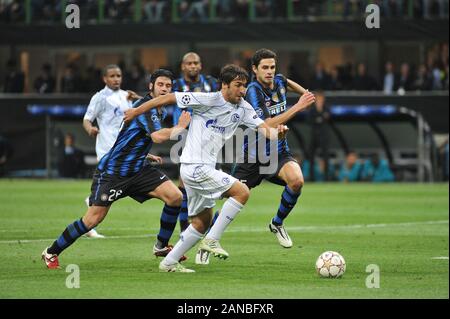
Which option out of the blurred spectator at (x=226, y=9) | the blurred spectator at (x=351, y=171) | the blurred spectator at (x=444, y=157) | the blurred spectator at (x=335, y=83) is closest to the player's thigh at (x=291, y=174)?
the blurred spectator at (x=444, y=157)

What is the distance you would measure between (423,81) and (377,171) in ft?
9.86

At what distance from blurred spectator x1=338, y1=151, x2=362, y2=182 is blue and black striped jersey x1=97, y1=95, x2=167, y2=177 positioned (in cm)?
1867

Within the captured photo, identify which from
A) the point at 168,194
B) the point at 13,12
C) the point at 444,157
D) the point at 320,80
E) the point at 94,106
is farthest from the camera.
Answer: the point at 13,12

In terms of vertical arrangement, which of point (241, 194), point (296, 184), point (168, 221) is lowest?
point (168, 221)

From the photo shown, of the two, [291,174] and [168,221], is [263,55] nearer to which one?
[291,174]

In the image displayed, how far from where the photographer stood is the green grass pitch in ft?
34.7

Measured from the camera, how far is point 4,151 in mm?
31766

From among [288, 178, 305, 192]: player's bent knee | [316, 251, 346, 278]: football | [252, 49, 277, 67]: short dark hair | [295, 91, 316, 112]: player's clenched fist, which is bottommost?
[316, 251, 346, 278]: football

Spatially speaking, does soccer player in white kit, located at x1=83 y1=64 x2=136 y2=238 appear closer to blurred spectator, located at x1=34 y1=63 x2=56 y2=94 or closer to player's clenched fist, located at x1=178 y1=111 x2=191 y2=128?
player's clenched fist, located at x1=178 y1=111 x2=191 y2=128

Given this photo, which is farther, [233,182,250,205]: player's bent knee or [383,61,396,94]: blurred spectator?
[383,61,396,94]: blurred spectator

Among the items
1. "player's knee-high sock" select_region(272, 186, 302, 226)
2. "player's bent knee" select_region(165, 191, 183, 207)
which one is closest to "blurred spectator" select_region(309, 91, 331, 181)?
"player's knee-high sock" select_region(272, 186, 302, 226)

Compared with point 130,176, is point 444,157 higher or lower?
lower

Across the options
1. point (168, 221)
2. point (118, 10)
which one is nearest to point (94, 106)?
point (168, 221)

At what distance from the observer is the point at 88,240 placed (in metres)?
15.6
